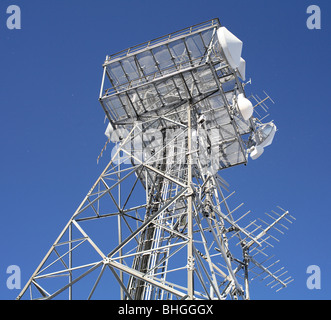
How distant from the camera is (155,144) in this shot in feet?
67.4

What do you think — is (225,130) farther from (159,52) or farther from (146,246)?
(146,246)

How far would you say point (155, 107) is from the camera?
2030 centimetres

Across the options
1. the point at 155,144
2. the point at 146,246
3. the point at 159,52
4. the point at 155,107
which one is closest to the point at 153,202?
the point at 146,246

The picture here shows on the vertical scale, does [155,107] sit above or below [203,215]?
above

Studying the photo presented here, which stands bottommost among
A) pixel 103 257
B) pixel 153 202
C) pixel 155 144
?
pixel 103 257
